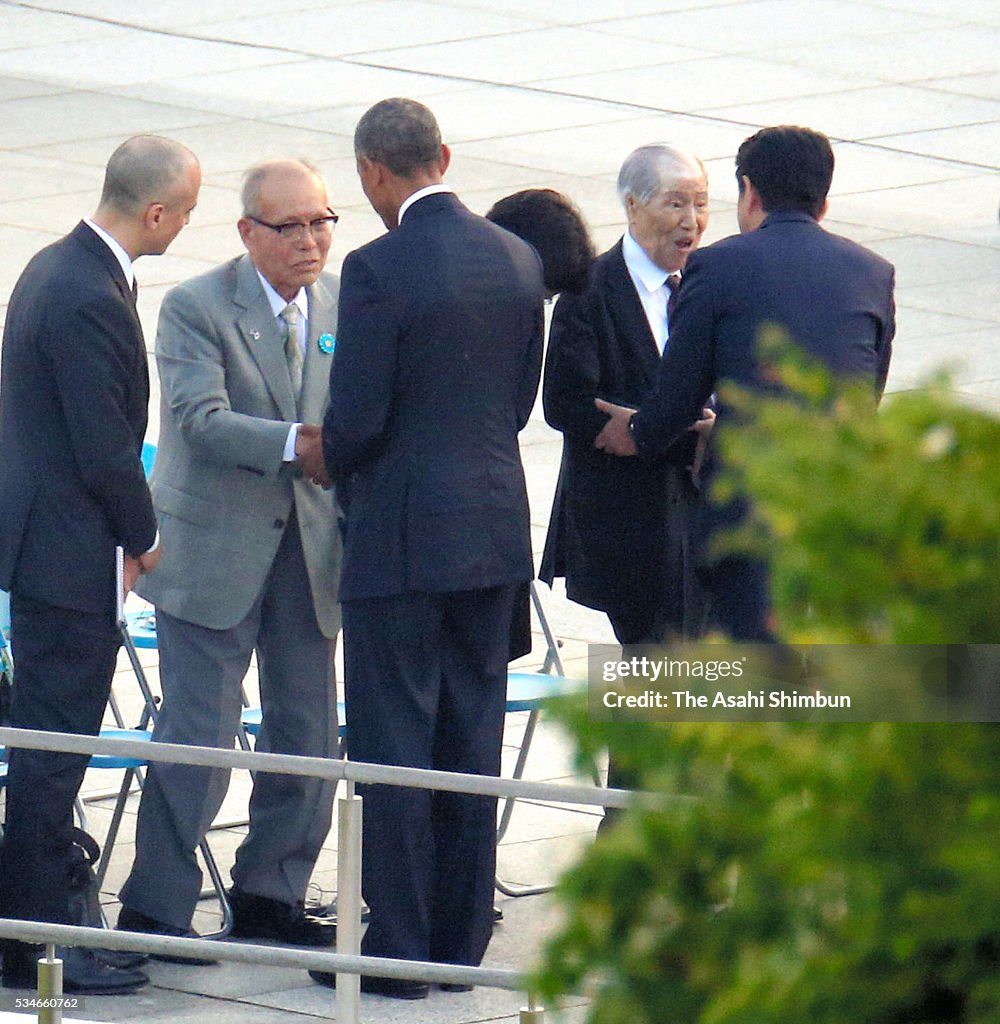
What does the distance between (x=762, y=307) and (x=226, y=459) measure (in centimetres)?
133

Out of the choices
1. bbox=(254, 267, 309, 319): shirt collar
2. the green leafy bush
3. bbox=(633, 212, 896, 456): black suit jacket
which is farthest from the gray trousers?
the green leafy bush

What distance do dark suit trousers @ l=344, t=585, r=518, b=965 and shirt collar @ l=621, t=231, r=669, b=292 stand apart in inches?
36.7

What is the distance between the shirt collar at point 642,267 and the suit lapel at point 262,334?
0.92 m

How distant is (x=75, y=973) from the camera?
213 inches

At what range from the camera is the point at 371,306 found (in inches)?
205

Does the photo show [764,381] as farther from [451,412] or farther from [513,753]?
[513,753]

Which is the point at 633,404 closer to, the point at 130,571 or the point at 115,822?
the point at 130,571

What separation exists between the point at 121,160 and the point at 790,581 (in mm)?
3955

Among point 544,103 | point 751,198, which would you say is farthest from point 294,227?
point 544,103

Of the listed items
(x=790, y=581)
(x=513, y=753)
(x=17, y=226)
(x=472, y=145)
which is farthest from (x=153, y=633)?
(x=472, y=145)

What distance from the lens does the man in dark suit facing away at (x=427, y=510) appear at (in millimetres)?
5230

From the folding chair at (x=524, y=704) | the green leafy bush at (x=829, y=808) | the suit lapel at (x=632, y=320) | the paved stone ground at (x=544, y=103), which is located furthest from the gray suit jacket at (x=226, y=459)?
the green leafy bush at (x=829, y=808)

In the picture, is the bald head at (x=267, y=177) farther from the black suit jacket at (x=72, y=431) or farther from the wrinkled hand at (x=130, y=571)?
the wrinkled hand at (x=130, y=571)

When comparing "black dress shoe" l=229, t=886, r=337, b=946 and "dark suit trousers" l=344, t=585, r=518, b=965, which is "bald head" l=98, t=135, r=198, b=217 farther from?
"black dress shoe" l=229, t=886, r=337, b=946
